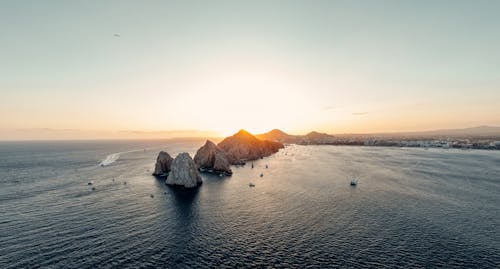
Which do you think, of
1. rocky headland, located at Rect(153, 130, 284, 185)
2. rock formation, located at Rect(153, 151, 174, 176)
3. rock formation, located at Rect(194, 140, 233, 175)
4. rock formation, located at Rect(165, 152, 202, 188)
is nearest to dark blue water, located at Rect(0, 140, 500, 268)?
rock formation, located at Rect(165, 152, 202, 188)

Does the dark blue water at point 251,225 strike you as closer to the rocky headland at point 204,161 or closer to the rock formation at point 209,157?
the rocky headland at point 204,161

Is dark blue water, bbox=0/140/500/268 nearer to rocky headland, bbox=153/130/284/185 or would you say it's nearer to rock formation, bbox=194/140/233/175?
rocky headland, bbox=153/130/284/185

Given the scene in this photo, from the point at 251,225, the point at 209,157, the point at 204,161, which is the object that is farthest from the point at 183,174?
the point at 251,225

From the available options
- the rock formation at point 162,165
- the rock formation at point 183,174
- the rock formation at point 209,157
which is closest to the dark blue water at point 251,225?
the rock formation at point 183,174

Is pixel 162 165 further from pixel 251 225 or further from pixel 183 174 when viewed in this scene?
pixel 251 225

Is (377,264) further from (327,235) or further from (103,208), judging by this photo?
(103,208)

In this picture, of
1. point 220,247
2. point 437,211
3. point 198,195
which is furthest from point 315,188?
point 220,247
